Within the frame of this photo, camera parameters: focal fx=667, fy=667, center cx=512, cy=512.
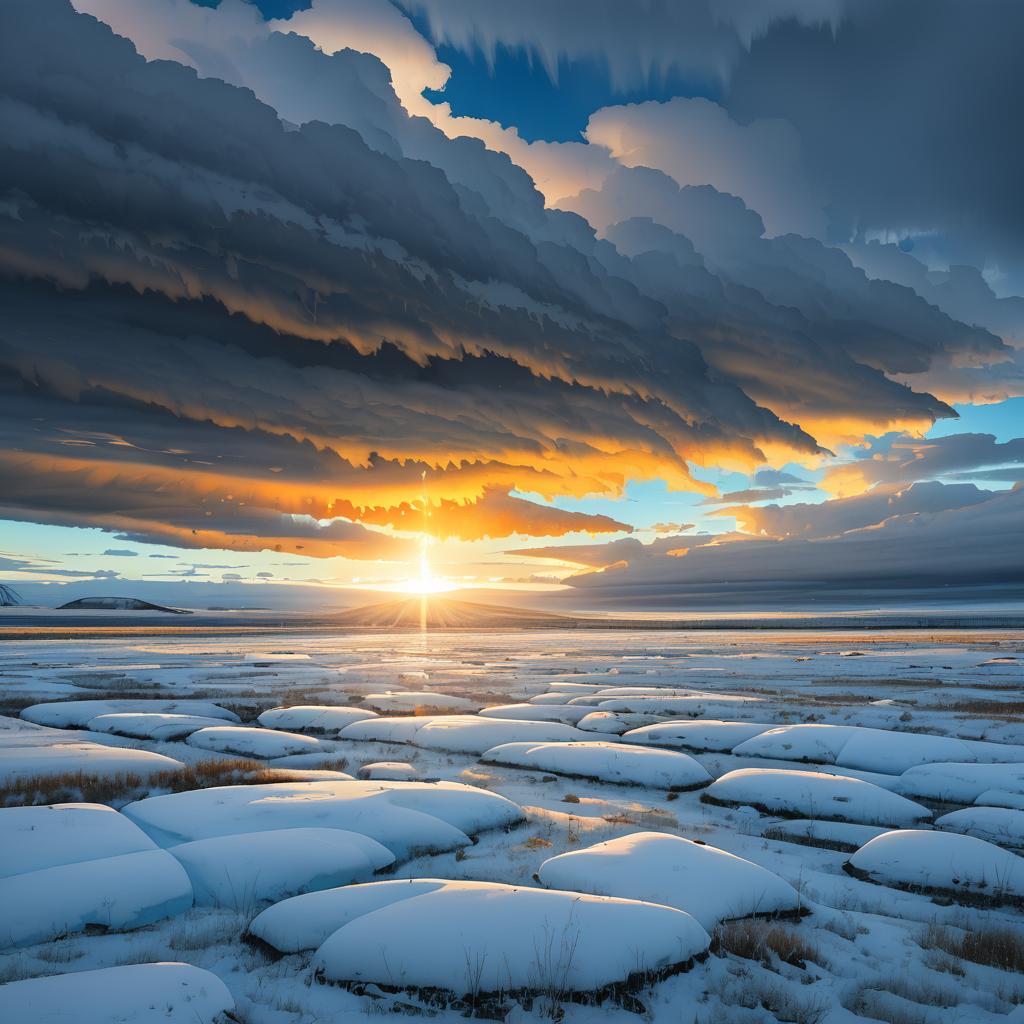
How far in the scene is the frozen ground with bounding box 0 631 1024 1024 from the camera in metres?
6.75

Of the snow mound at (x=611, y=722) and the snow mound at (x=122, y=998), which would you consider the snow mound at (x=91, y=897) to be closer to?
the snow mound at (x=122, y=998)

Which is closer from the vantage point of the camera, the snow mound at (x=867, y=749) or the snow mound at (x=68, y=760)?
the snow mound at (x=68, y=760)

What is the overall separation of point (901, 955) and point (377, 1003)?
624 centimetres

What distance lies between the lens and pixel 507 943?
695 centimetres

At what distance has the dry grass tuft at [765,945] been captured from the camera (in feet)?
25.6

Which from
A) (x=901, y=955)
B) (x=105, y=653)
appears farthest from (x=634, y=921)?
(x=105, y=653)

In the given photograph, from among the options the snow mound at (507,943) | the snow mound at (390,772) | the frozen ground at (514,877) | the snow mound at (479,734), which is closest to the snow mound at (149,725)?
the frozen ground at (514,877)

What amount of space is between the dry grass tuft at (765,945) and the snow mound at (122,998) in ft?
18.2

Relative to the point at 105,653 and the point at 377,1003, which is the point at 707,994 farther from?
the point at 105,653

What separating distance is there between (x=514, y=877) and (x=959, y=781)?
12185 mm

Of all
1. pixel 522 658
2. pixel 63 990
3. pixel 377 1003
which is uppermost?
pixel 63 990

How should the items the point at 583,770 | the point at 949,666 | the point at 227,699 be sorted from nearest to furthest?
the point at 583,770 → the point at 227,699 → the point at 949,666

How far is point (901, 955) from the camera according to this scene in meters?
8.07

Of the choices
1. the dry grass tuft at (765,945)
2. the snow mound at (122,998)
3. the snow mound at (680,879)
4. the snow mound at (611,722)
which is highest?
the snow mound at (122,998)
